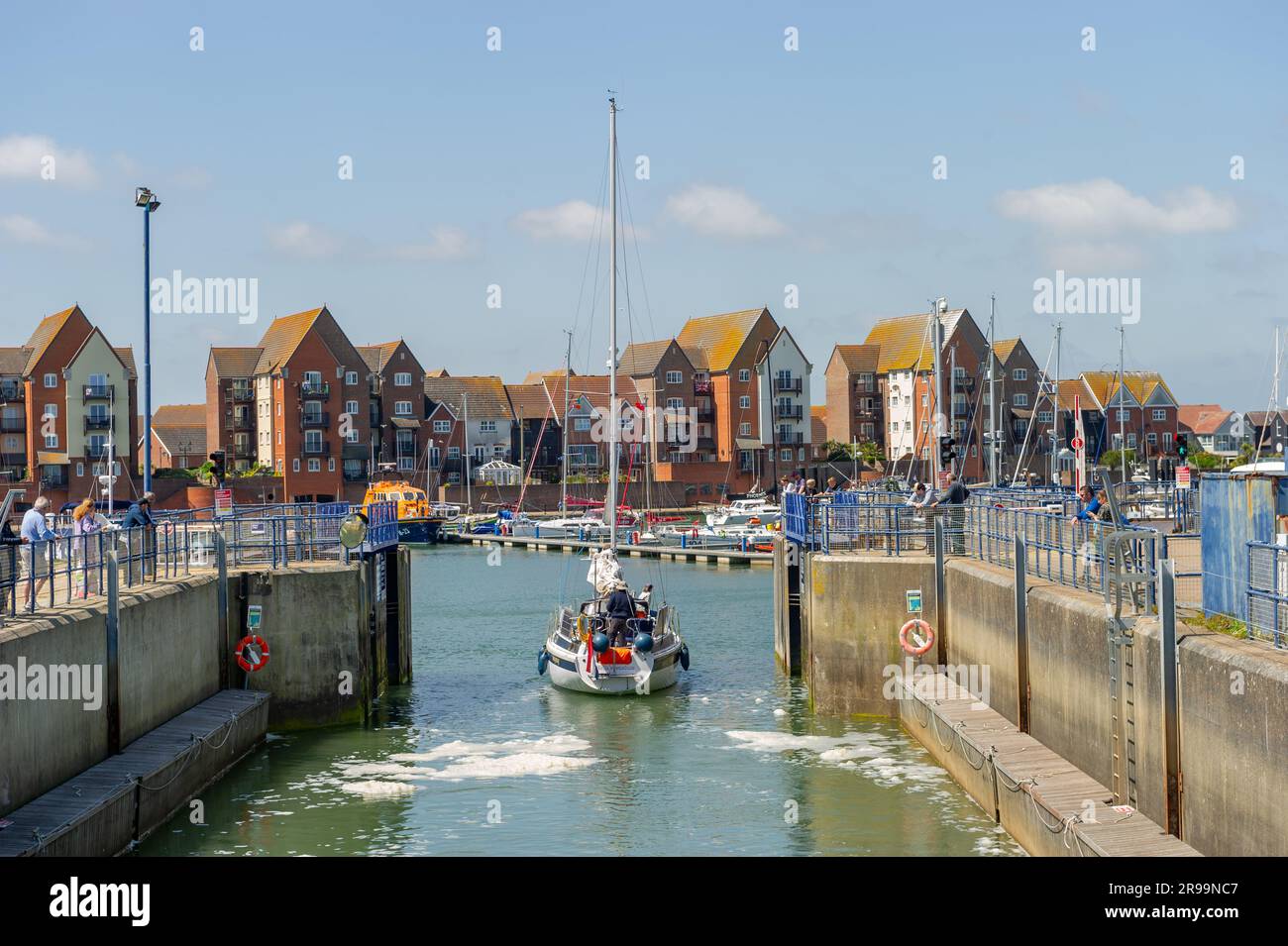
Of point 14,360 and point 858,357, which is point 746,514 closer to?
point 858,357

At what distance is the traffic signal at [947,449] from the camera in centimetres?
3453

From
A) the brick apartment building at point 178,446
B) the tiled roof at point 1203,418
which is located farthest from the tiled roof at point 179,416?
the tiled roof at point 1203,418

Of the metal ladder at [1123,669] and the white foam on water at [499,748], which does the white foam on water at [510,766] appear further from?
the metal ladder at [1123,669]

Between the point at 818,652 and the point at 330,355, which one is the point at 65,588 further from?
the point at 330,355

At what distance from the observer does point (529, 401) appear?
14362cm

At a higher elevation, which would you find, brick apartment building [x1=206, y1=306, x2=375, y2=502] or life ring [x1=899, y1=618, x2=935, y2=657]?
brick apartment building [x1=206, y1=306, x2=375, y2=502]

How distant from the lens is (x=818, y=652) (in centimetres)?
3064

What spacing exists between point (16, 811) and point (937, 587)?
17817 millimetres

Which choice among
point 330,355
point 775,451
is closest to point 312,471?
point 330,355

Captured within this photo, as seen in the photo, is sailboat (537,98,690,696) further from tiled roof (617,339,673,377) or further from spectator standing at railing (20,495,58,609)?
tiled roof (617,339,673,377)

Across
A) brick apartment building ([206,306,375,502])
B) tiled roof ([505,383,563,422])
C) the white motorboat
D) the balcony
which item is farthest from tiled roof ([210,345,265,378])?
the white motorboat

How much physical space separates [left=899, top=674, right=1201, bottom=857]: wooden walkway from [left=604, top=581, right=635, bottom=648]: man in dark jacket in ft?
27.3

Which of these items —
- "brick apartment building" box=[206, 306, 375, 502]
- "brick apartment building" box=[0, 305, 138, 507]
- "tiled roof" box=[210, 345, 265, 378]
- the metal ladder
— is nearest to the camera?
the metal ladder

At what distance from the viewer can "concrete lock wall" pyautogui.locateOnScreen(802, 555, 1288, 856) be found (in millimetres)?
14547
